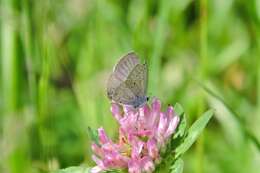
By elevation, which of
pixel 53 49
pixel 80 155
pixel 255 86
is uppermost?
pixel 53 49

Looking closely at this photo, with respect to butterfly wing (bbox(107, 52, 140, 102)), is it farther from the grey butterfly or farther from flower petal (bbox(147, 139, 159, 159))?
flower petal (bbox(147, 139, 159, 159))

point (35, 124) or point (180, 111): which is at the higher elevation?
point (180, 111)

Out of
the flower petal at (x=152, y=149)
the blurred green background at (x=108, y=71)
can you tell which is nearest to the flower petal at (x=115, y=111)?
the flower petal at (x=152, y=149)

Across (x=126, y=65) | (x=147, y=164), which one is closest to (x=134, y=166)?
(x=147, y=164)

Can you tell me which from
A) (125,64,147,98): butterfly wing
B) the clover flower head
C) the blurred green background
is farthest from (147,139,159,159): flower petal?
the blurred green background

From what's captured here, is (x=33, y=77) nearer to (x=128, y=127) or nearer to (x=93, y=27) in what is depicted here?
(x=93, y=27)

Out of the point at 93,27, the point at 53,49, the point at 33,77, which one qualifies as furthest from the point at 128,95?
the point at 53,49
